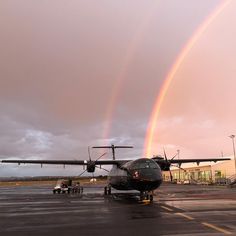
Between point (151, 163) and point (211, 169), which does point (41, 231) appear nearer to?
point (151, 163)

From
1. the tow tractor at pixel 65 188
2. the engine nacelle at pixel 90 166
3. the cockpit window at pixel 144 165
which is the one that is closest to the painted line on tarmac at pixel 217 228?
the cockpit window at pixel 144 165

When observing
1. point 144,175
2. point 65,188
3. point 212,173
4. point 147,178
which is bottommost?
point 65,188

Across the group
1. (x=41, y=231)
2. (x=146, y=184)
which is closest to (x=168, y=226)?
(x=41, y=231)

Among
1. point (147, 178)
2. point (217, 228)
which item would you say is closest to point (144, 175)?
point (147, 178)

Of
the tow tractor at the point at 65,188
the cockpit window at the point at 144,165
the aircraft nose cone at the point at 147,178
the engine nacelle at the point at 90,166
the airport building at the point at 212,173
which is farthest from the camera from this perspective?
the airport building at the point at 212,173

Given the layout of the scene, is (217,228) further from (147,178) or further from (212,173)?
(212,173)

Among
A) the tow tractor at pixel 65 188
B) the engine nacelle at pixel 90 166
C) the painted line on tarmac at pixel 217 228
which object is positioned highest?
the engine nacelle at pixel 90 166

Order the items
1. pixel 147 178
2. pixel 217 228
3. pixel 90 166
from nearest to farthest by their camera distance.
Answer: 1. pixel 217 228
2. pixel 147 178
3. pixel 90 166

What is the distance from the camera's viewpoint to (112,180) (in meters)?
42.9

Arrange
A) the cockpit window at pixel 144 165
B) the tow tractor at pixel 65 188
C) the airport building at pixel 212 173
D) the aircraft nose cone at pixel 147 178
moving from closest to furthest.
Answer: the aircraft nose cone at pixel 147 178 < the cockpit window at pixel 144 165 < the tow tractor at pixel 65 188 < the airport building at pixel 212 173

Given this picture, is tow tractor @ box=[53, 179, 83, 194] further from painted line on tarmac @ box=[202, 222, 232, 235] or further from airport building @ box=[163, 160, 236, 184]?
painted line on tarmac @ box=[202, 222, 232, 235]

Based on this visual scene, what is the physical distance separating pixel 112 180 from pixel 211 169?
231 feet

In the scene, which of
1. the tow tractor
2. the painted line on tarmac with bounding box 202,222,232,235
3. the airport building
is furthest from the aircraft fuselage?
the airport building

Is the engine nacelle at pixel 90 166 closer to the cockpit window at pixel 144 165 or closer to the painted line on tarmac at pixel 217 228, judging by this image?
the cockpit window at pixel 144 165
